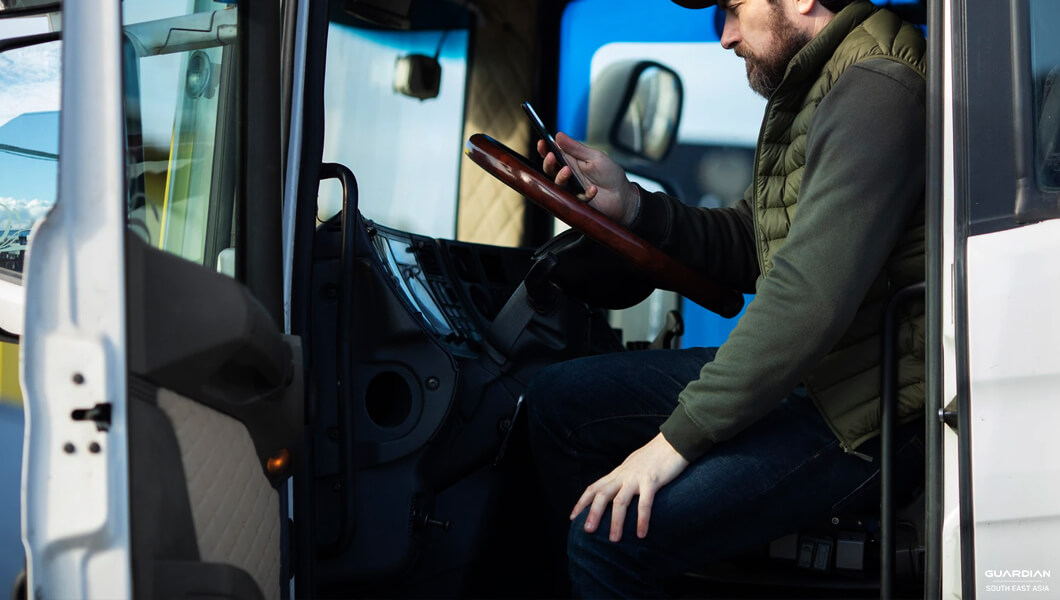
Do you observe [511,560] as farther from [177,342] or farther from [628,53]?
[628,53]

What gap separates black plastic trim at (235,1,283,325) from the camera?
1502 millimetres

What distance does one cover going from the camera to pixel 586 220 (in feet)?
6.37

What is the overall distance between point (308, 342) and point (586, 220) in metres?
0.56

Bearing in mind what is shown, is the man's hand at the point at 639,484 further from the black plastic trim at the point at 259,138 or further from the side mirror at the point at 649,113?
the side mirror at the point at 649,113

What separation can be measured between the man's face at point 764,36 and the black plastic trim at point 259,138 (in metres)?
0.84

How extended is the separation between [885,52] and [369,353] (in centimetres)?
113

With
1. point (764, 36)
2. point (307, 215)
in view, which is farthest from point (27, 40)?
Result: point (764, 36)

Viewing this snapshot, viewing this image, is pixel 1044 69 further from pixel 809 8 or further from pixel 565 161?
pixel 565 161

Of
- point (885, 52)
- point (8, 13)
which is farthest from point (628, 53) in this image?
point (8, 13)

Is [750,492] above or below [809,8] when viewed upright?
below

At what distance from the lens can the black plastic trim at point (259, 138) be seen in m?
1.50

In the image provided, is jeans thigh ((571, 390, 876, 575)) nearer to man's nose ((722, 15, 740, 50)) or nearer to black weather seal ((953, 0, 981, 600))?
black weather seal ((953, 0, 981, 600))

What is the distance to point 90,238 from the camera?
3.73 feet

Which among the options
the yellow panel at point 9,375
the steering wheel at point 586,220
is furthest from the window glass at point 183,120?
the steering wheel at point 586,220
